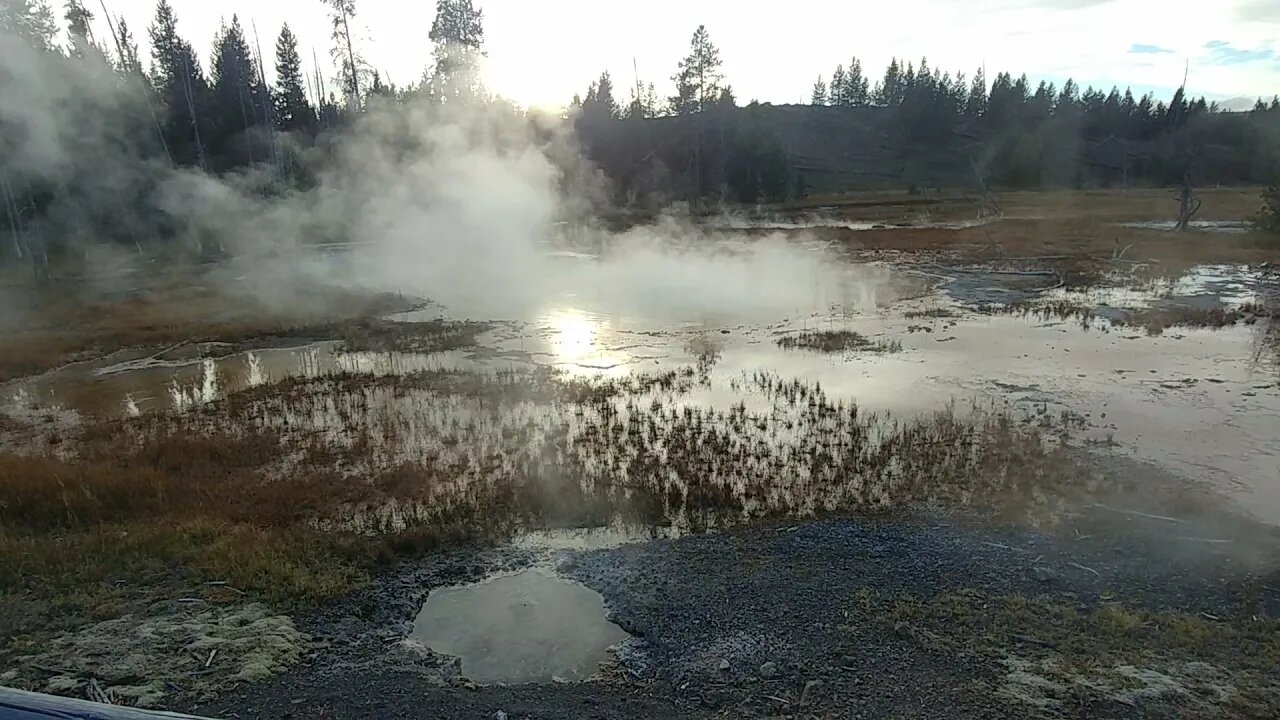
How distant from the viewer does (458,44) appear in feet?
180

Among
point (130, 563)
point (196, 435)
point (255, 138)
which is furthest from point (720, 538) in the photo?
point (255, 138)

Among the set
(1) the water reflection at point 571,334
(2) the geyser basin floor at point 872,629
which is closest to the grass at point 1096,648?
(2) the geyser basin floor at point 872,629

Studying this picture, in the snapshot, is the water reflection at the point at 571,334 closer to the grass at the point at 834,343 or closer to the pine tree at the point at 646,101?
the grass at the point at 834,343

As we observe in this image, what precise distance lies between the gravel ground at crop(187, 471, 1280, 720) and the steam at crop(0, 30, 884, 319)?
1458 centimetres

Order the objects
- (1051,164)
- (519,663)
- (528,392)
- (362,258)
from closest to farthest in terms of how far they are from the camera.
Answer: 1. (519,663)
2. (528,392)
3. (362,258)
4. (1051,164)

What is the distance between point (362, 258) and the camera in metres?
34.4

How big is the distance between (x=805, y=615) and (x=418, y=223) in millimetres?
33530

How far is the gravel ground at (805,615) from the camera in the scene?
5.56 meters

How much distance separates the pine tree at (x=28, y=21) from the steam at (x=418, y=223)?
144 cm

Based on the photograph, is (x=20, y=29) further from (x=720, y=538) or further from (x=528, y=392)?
(x=720, y=538)

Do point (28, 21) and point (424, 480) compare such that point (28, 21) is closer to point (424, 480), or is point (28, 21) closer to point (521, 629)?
point (424, 480)

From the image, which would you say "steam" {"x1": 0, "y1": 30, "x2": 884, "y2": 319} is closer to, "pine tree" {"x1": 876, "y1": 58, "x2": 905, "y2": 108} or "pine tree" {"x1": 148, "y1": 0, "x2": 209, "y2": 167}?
"pine tree" {"x1": 148, "y1": 0, "x2": 209, "y2": 167}

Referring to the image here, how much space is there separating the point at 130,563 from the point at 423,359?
10.3 m

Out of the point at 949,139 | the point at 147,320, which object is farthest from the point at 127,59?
the point at 949,139
